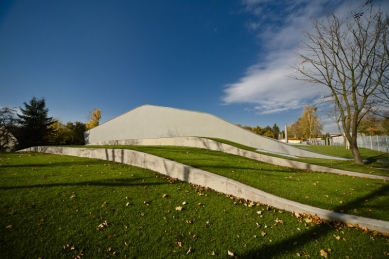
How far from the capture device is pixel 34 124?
2975 cm

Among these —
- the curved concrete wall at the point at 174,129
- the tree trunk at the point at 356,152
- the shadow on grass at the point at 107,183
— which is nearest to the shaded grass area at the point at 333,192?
the shadow on grass at the point at 107,183

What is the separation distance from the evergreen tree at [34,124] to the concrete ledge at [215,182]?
86.5 ft

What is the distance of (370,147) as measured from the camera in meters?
28.4

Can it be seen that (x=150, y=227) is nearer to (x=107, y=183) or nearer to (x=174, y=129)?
(x=107, y=183)

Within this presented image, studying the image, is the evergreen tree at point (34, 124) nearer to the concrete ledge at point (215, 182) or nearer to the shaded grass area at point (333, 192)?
the concrete ledge at point (215, 182)

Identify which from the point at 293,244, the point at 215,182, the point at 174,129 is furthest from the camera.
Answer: the point at 174,129

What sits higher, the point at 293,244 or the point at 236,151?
the point at 236,151

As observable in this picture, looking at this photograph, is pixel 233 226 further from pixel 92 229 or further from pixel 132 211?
pixel 92 229

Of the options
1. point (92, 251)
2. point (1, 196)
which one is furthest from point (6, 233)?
point (1, 196)

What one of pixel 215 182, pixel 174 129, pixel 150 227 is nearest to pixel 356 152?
pixel 215 182

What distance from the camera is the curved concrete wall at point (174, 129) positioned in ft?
63.3

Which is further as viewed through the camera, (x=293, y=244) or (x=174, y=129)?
(x=174, y=129)

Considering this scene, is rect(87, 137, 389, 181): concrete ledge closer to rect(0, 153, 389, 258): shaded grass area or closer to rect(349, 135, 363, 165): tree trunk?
rect(349, 135, 363, 165): tree trunk

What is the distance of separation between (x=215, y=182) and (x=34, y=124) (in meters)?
36.8
